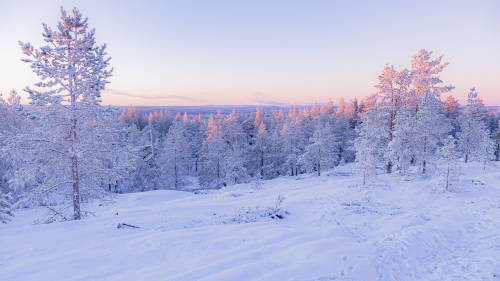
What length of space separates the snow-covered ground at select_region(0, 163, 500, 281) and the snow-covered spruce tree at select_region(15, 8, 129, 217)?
2.69m

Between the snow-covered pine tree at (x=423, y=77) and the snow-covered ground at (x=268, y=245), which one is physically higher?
the snow-covered pine tree at (x=423, y=77)

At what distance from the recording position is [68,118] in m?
10.8

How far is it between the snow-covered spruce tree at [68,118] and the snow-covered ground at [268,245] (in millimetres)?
2687

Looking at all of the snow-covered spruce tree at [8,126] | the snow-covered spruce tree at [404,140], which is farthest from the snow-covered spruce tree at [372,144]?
the snow-covered spruce tree at [8,126]

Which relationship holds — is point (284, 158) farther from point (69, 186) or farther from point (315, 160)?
point (69, 186)

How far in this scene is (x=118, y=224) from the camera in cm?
939

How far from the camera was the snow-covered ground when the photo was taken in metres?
6.09

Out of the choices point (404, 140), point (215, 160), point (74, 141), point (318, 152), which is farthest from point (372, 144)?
point (215, 160)

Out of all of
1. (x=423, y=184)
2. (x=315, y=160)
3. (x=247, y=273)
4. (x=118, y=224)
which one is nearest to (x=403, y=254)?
(x=247, y=273)

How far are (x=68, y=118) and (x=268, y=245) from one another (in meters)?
10.5

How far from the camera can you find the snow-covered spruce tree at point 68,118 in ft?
33.6

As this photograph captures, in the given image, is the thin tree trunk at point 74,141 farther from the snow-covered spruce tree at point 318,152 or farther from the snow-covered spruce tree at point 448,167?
the snow-covered spruce tree at point 318,152

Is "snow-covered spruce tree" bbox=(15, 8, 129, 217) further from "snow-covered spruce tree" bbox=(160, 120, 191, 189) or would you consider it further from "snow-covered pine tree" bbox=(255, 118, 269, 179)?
"snow-covered pine tree" bbox=(255, 118, 269, 179)

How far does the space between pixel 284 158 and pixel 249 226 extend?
32241 mm
